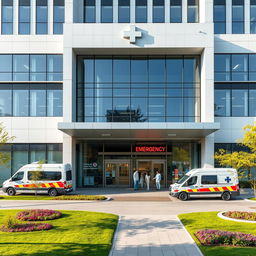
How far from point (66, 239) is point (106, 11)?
903 inches

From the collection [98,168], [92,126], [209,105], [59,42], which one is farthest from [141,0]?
[98,168]

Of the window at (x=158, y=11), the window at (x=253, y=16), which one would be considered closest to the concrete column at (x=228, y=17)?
the window at (x=253, y=16)

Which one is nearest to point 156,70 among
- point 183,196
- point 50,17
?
point 50,17

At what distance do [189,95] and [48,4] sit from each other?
15566 mm

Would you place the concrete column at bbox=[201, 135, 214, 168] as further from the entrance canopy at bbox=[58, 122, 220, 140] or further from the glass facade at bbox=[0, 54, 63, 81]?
the glass facade at bbox=[0, 54, 63, 81]

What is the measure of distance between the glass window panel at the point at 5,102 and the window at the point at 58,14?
286 inches

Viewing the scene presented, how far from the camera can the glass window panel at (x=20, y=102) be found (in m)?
25.2

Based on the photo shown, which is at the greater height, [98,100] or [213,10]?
[213,10]

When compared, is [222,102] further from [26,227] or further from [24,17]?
[26,227]

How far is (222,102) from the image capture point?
2519cm

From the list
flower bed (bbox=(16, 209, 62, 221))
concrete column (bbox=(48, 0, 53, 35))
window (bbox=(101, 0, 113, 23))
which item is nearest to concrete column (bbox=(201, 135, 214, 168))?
window (bbox=(101, 0, 113, 23))

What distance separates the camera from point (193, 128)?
67.5ft

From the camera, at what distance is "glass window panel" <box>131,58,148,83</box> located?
83.0 feet

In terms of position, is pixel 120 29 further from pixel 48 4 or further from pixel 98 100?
pixel 48 4
